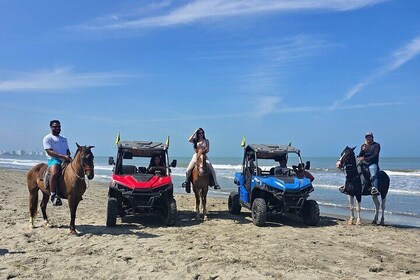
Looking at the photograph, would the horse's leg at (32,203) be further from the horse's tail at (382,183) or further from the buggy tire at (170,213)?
the horse's tail at (382,183)

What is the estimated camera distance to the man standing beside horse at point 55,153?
352 inches

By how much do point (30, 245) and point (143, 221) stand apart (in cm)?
350

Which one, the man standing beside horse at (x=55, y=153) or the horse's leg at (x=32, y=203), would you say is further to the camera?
the horse's leg at (x=32, y=203)

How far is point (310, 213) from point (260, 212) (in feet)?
4.58

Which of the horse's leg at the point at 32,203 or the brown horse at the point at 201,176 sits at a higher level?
the brown horse at the point at 201,176

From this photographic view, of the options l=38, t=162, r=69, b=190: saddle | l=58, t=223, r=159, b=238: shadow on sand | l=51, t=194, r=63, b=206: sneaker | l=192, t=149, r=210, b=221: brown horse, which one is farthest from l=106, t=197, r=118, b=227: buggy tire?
l=192, t=149, r=210, b=221: brown horse

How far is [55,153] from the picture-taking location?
9.20 metres

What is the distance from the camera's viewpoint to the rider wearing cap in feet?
35.2

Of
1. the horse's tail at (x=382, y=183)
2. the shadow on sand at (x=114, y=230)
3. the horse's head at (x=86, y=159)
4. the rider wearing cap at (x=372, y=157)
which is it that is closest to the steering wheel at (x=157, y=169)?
the shadow on sand at (x=114, y=230)

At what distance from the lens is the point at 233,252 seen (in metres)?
7.34

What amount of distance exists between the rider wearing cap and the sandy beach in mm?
1255

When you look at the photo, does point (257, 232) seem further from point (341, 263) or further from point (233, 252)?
point (341, 263)

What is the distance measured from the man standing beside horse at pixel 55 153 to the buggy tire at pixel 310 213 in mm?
6143

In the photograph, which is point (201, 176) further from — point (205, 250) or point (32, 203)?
point (32, 203)
